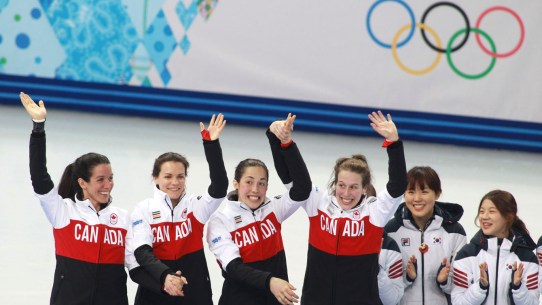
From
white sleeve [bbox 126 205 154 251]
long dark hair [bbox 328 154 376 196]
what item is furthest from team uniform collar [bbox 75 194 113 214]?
long dark hair [bbox 328 154 376 196]

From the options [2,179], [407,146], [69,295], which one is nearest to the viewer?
[69,295]

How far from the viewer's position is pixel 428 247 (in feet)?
17.6

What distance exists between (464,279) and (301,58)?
6.79 meters

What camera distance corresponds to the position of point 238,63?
11.9m

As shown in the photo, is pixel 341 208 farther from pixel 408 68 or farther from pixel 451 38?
pixel 451 38

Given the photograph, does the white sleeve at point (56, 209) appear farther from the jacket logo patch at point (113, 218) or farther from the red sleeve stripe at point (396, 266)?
the red sleeve stripe at point (396, 266)

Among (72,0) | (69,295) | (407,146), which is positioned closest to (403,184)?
(69,295)

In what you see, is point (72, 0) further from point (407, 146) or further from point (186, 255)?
point (186, 255)

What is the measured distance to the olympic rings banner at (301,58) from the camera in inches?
453

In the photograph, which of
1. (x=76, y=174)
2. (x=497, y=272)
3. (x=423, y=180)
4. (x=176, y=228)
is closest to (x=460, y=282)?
(x=497, y=272)

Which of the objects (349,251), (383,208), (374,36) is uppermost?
(374,36)

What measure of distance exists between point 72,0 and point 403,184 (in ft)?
25.4

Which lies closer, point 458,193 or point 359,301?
point 359,301

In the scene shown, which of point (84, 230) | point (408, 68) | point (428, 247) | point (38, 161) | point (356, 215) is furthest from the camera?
point (408, 68)
